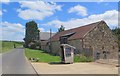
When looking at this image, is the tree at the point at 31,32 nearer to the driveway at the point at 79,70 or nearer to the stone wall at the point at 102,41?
the stone wall at the point at 102,41

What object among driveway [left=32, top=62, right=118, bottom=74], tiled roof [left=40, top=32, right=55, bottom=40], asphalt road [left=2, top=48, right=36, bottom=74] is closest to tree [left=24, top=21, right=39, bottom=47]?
tiled roof [left=40, top=32, right=55, bottom=40]

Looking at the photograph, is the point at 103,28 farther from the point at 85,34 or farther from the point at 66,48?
the point at 66,48

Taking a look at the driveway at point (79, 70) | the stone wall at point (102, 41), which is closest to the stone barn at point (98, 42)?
the stone wall at point (102, 41)

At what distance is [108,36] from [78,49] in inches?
240

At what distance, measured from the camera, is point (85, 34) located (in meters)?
34.8

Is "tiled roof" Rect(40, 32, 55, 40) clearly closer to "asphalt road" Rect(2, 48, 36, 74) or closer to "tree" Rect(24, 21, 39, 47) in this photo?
"tree" Rect(24, 21, 39, 47)

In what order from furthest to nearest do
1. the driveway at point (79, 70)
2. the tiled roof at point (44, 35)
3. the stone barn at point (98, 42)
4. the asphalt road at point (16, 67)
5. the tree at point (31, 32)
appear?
the tree at point (31, 32)
the tiled roof at point (44, 35)
the stone barn at point (98, 42)
the asphalt road at point (16, 67)
the driveway at point (79, 70)

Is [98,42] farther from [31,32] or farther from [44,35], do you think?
[31,32]

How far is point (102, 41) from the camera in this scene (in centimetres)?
3666

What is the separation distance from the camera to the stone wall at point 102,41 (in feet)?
115

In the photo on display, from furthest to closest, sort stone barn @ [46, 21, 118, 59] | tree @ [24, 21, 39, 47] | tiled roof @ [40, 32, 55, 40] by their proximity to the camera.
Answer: tree @ [24, 21, 39, 47]
tiled roof @ [40, 32, 55, 40]
stone barn @ [46, 21, 118, 59]

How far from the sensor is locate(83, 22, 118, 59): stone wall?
35072 mm

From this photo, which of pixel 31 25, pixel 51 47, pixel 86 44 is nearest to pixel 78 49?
pixel 86 44

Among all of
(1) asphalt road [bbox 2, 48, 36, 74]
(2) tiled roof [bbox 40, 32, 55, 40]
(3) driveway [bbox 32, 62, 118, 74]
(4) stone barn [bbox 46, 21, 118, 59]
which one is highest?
(2) tiled roof [bbox 40, 32, 55, 40]
